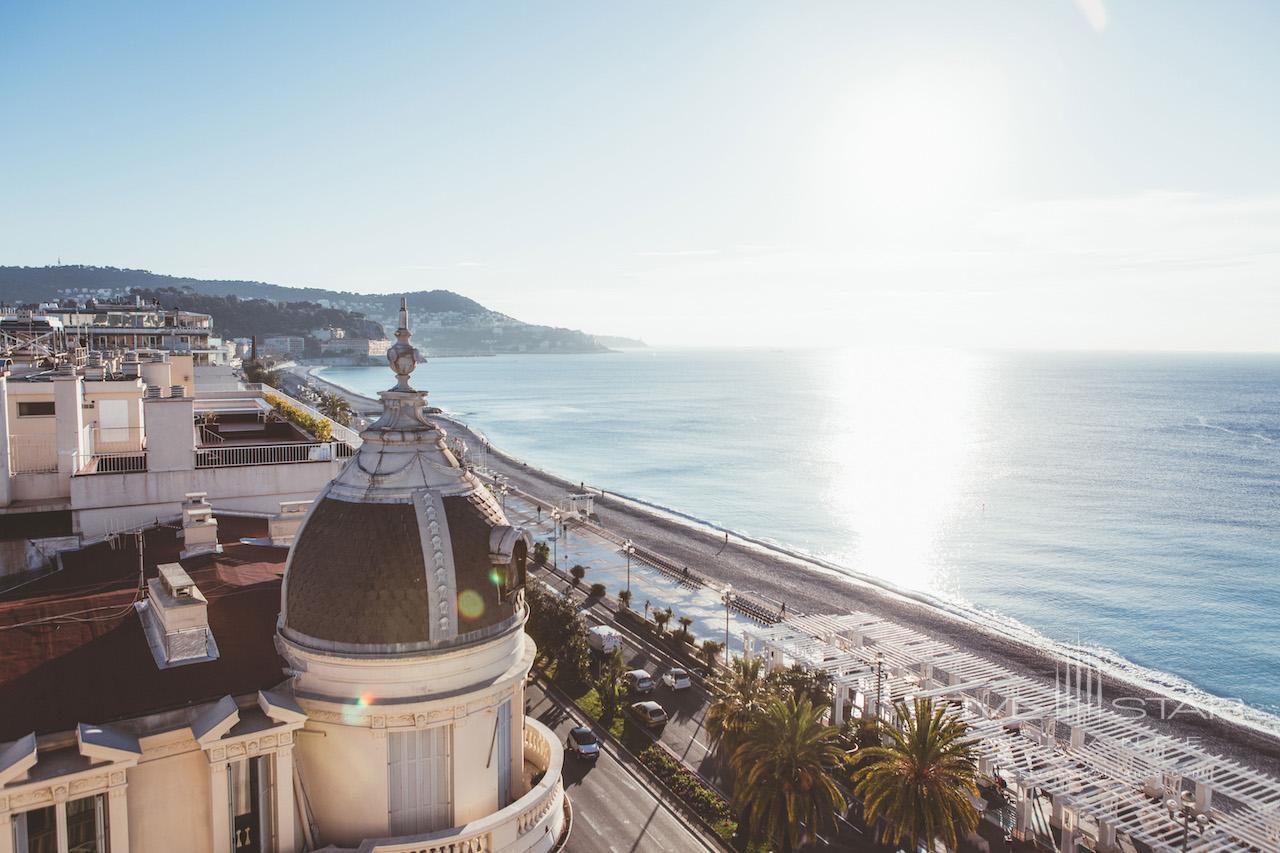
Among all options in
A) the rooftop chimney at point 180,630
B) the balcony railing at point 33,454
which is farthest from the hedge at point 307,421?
the rooftop chimney at point 180,630

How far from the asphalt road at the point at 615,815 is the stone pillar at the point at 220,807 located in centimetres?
1482

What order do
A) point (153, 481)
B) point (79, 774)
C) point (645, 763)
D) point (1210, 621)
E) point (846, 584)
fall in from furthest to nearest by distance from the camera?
point (846, 584) < point (1210, 621) < point (645, 763) < point (153, 481) < point (79, 774)

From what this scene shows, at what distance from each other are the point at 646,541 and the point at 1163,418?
163726mm

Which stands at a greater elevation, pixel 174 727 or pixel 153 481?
pixel 153 481

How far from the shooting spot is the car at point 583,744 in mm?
33344

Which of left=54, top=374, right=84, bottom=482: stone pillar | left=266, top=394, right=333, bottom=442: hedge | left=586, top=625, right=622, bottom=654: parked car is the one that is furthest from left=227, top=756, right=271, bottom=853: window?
left=586, top=625, right=622, bottom=654: parked car

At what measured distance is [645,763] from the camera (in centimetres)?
3347

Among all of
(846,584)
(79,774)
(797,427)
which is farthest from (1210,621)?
(797,427)

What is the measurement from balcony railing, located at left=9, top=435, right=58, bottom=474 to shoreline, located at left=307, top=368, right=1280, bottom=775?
49679mm

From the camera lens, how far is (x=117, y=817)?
44.7 feet

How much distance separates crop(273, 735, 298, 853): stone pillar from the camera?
15.1m

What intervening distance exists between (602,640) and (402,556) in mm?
31754

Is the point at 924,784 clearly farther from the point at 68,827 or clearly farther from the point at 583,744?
the point at 68,827

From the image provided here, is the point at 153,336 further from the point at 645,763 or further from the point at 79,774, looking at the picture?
the point at 79,774
